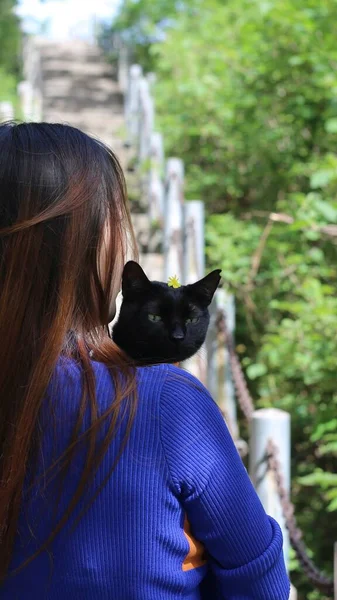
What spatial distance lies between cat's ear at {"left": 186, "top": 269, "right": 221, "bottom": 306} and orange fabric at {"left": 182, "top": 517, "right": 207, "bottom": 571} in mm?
679

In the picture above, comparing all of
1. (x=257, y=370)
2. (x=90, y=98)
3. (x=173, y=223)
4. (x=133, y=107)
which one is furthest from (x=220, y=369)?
(x=90, y=98)

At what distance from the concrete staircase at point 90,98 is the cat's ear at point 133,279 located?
14.2 feet

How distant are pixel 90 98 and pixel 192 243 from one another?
9.20m

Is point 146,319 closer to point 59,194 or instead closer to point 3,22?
point 59,194

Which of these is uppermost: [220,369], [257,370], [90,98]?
[90,98]

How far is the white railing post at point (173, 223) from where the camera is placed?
4.50 meters

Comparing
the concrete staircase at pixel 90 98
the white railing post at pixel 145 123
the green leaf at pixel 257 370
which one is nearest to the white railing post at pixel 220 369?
the green leaf at pixel 257 370

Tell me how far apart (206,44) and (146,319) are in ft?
20.5

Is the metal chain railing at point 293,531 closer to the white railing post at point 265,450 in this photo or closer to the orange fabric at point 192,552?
the white railing post at point 265,450

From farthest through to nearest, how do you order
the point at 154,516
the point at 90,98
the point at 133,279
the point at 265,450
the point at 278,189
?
1. the point at 90,98
2. the point at 278,189
3. the point at 265,450
4. the point at 133,279
5. the point at 154,516

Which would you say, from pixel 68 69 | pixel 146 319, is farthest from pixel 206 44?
pixel 68 69

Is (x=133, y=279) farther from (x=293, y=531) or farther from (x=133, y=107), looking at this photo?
(x=133, y=107)

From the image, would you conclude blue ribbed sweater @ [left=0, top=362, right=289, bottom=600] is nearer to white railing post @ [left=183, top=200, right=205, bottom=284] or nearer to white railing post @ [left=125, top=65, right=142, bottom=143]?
white railing post @ [left=183, top=200, right=205, bottom=284]

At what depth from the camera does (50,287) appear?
3.91 ft
